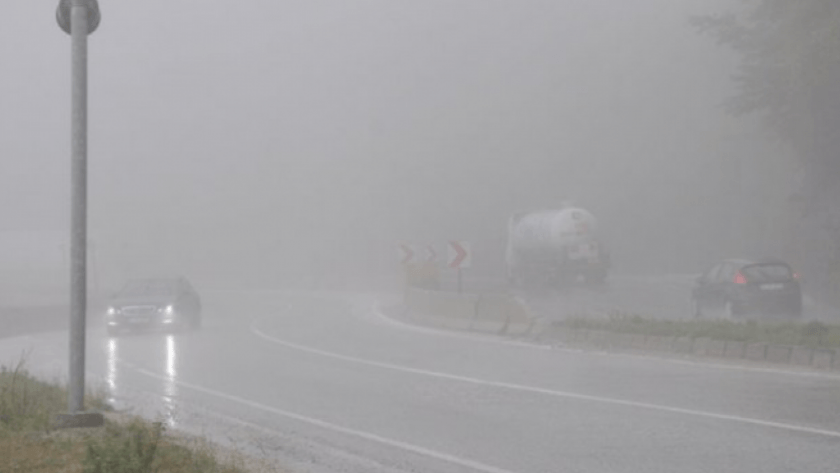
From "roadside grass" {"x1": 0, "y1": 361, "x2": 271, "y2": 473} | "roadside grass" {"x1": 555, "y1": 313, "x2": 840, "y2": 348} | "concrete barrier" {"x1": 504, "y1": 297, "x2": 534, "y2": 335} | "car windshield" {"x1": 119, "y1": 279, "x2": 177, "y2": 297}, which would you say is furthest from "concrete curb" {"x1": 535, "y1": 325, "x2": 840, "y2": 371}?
"car windshield" {"x1": 119, "y1": 279, "x2": 177, "y2": 297}

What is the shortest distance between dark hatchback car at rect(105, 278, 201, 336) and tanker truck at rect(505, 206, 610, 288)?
55.5ft

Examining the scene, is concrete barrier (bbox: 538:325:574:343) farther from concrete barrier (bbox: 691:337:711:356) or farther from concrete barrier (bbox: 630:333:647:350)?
concrete barrier (bbox: 691:337:711:356)

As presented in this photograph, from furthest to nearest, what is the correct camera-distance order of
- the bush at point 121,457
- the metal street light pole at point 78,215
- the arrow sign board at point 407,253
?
the arrow sign board at point 407,253 → the metal street light pole at point 78,215 → the bush at point 121,457

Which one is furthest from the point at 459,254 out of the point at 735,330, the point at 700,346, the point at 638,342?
the point at 700,346

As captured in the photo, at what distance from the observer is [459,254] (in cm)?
2970

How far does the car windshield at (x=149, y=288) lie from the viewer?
30750mm

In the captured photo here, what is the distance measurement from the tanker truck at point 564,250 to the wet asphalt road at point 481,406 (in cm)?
2115

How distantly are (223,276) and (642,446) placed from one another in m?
85.5

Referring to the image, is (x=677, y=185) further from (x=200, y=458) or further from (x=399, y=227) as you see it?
(x=200, y=458)

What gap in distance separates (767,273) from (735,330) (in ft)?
29.2

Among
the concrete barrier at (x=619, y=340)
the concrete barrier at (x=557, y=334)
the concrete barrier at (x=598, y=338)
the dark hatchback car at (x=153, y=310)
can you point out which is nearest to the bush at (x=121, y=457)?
the concrete barrier at (x=619, y=340)

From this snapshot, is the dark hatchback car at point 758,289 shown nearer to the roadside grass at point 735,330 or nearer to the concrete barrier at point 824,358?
the roadside grass at point 735,330

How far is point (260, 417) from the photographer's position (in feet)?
41.2

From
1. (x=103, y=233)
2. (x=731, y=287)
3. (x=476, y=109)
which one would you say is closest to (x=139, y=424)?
(x=731, y=287)
